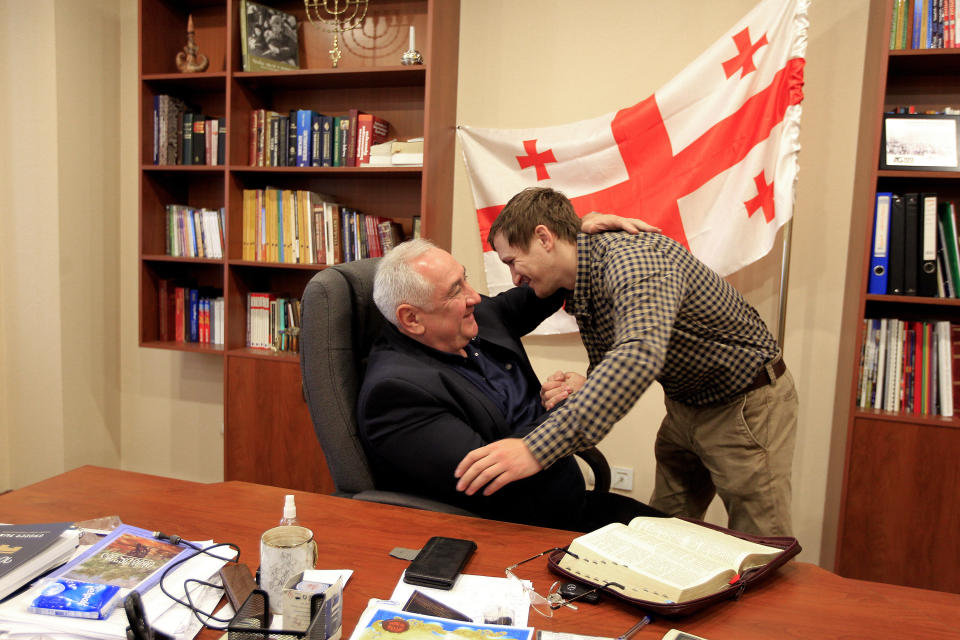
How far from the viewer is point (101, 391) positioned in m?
3.30

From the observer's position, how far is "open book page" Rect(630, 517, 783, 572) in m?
0.99

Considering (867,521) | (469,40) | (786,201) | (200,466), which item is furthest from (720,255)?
(200,466)

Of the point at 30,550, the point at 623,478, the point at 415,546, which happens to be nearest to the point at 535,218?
the point at 415,546

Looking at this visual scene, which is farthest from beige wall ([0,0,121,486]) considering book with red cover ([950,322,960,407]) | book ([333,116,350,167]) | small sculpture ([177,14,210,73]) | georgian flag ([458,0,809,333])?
book with red cover ([950,322,960,407])

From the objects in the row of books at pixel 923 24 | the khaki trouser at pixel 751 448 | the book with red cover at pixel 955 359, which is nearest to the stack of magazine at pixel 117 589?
the khaki trouser at pixel 751 448

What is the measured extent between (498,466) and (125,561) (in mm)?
618

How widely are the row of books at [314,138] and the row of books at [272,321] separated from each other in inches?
23.9

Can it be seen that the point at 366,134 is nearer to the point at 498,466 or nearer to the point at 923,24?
the point at 498,466

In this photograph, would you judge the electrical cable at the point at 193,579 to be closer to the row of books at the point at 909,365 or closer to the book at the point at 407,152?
the book at the point at 407,152

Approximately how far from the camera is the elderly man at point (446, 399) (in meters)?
1.36

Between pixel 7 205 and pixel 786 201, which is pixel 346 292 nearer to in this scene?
pixel 786 201

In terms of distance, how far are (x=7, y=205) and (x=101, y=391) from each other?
1006 mm

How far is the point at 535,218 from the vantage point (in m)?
1.61

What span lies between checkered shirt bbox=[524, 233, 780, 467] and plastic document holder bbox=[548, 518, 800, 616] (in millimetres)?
220
